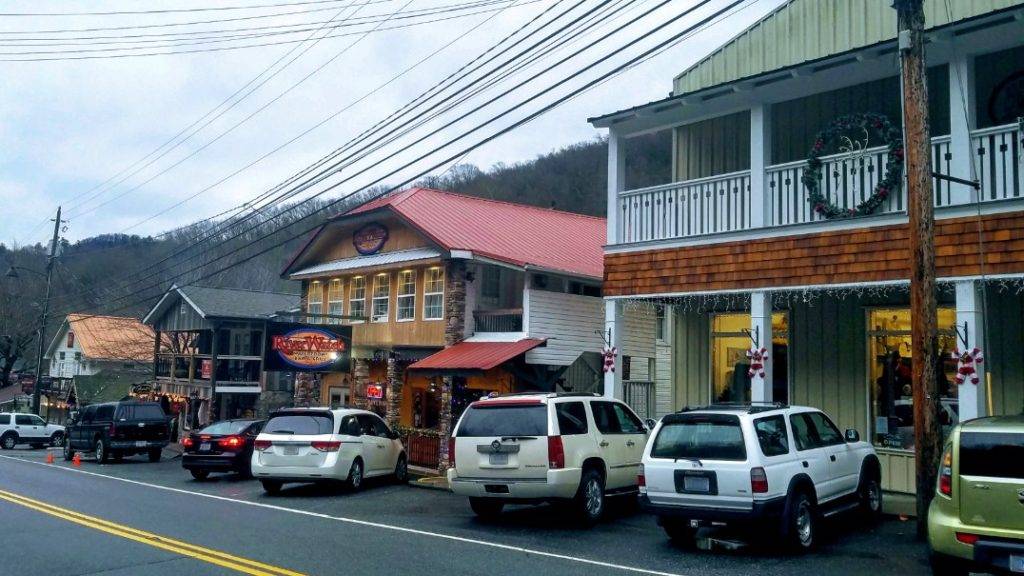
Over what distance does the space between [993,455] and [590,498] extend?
19.2 feet

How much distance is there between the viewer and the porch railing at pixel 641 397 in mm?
22644

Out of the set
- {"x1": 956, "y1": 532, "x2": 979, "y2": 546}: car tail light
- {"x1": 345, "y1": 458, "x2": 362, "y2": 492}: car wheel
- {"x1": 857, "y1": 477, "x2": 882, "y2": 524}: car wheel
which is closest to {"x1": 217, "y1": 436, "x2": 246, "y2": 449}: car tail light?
{"x1": 345, "y1": 458, "x2": 362, "y2": 492}: car wheel

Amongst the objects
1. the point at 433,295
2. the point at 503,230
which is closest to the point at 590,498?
the point at 433,295

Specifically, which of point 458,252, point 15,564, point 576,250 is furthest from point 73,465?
point 15,564

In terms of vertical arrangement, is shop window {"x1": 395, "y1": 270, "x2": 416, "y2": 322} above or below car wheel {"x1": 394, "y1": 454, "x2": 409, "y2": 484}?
above

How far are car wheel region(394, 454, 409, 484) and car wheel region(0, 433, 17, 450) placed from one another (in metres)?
25.2

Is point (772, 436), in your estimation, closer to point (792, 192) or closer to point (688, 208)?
point (792, 192)

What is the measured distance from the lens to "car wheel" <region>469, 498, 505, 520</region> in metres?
13.2

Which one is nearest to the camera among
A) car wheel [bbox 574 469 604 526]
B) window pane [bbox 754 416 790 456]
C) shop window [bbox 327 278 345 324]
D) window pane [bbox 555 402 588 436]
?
window pane [bbox 754 416 790 456]

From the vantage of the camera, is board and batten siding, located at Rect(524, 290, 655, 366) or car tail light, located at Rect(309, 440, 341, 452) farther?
board and batten siding, located at Rect(524, 290, 655, 366)

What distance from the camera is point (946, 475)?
8.02 meters

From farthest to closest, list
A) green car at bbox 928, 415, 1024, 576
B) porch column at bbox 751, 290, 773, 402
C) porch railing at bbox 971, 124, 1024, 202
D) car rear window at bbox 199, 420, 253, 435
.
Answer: car rear window at bbox 199, 420, 253, 435, porch column at bbox 751, 290, 773, 402, porch railing at bbox 971, 124, 1024, 202, green car at bbox 928, 415, 1024, 576

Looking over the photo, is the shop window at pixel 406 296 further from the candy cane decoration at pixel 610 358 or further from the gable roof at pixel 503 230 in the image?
the candy cane decoration at pixel 610 358

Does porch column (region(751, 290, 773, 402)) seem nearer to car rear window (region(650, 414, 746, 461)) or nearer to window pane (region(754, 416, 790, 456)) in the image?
window pane (region(754, 416, 790, 456))
